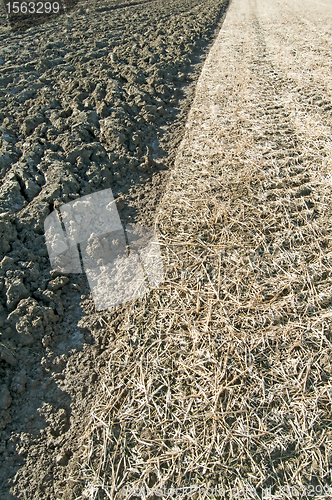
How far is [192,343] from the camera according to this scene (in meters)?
2.35

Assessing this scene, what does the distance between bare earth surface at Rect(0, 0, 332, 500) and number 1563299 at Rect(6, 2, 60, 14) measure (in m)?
10.0

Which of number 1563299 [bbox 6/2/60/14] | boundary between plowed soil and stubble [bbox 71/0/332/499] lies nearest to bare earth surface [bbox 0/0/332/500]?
boundary between plowed soil and stubble [bbox 71/0/332/499]

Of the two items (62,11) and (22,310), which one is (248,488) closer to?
(22,310)

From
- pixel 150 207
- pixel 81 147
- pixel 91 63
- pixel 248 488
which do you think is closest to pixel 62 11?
pixel 91 63

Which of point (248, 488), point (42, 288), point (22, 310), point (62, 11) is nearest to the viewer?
point (248, 488)

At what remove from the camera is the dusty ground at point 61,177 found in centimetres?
221

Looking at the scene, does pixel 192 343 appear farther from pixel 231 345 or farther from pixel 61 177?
pixel 61 177

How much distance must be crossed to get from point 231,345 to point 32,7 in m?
14.8

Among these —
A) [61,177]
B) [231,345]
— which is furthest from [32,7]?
[231,345]

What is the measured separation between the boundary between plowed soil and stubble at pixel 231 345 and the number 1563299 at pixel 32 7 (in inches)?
438

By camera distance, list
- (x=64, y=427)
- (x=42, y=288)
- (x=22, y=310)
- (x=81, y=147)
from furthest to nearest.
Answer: (x=81, y=147)
(x=42, y=288)
(x=22, y=310)
(x=64, y=427)

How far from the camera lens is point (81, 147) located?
4152 mm

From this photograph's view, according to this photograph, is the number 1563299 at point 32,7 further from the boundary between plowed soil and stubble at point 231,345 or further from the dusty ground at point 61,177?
the boundary between plowed soil and stubble at point 231,345

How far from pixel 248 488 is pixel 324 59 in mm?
8463
